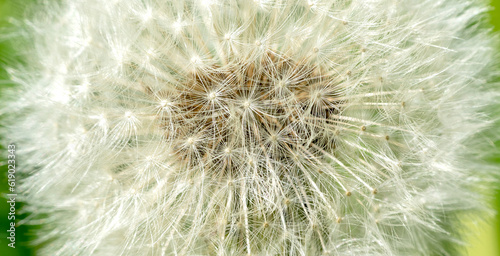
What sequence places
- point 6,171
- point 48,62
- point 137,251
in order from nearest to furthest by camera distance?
point 137,251 → point 48,62 → point 6,171

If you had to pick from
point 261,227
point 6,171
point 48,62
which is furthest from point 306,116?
point 6,171

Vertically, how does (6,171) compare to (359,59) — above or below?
above

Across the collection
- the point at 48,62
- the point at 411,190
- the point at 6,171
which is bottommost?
the point at 411,190

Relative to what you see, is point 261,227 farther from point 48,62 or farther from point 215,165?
point 48,62

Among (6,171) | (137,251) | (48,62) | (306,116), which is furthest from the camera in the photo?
(6,171)

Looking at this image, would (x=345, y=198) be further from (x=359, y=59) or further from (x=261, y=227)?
(x=359, y=59)

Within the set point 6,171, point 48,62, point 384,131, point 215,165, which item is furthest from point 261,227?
point 6,171

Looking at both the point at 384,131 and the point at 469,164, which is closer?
the point at 384,131
